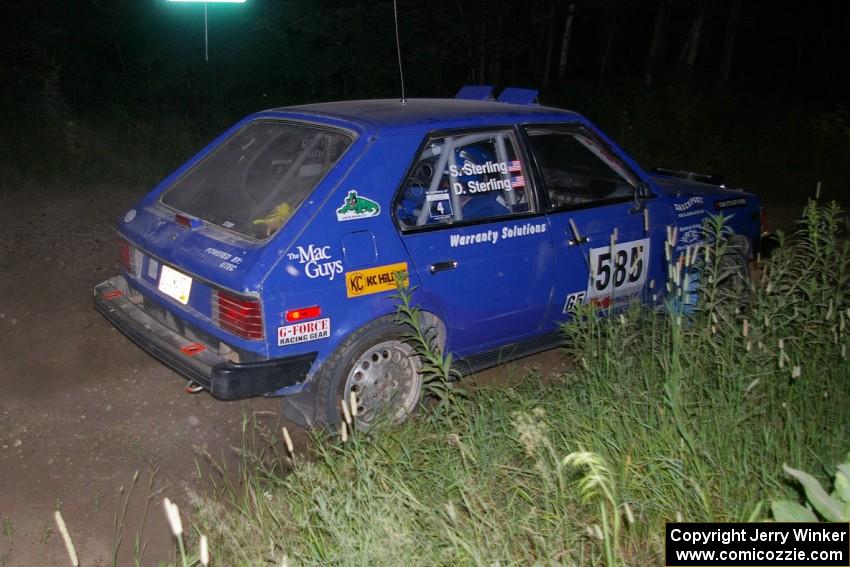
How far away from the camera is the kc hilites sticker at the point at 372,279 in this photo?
3.94 m

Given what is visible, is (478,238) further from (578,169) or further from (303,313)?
(578,169)

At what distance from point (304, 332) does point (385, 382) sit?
66 cm

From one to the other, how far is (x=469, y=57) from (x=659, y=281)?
1378 centimetres

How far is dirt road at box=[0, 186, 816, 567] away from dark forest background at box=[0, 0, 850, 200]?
5086 millimetres

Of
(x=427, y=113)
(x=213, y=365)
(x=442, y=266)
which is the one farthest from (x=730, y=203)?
(x=213, y=365)

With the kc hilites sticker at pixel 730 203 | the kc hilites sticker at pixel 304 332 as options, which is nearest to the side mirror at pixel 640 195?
the kc hilites sticker at pixel 730 203

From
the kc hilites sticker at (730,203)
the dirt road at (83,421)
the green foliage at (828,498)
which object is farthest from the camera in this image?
the kc hilites sticker at (730,203)

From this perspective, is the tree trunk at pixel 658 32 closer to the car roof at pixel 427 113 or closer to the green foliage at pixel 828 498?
the car roof at pixel 427 113

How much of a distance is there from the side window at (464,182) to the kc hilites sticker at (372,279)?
0.28 meters

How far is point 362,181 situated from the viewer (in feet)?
13.2

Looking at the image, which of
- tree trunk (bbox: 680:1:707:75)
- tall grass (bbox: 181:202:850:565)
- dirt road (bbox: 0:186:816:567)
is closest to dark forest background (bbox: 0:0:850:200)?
tree trunk (bbox: 680:1:707:75)

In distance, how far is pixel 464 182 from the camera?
4.48 m

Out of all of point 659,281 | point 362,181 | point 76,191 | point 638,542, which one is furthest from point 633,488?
point 76,191

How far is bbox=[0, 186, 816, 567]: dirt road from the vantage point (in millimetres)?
3488
